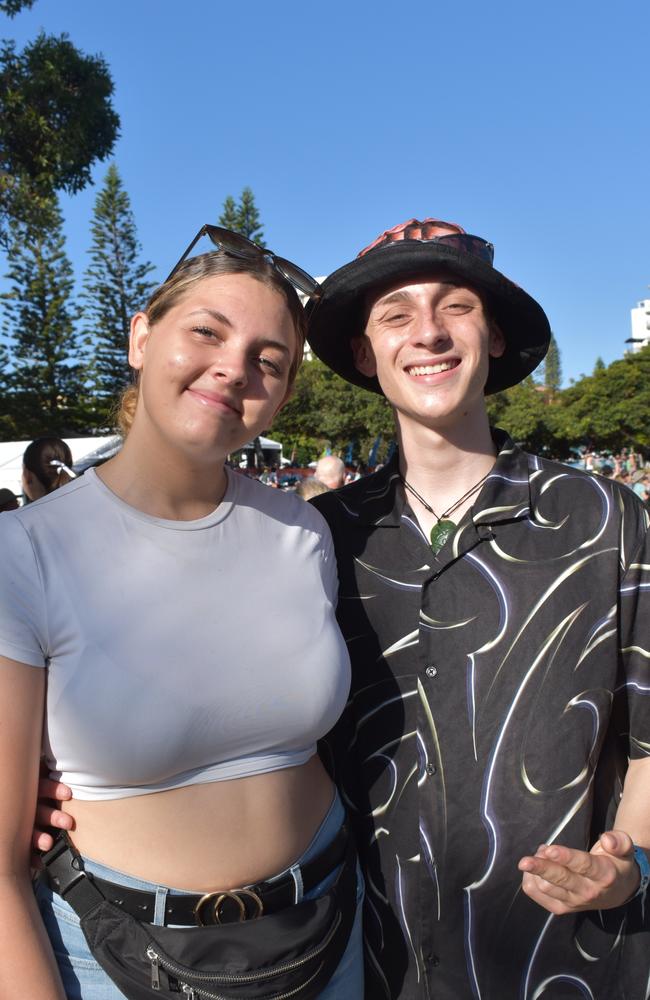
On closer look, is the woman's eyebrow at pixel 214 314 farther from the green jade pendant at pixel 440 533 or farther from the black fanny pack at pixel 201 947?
the black fanny pack at pixel 201 947

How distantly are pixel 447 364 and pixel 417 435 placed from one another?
21cm

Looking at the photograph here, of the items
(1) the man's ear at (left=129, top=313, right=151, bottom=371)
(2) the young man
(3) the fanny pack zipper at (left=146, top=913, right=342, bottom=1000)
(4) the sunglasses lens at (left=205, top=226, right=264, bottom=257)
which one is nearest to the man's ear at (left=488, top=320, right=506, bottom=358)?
(2) the young man

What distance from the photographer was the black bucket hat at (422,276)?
2.05 metres

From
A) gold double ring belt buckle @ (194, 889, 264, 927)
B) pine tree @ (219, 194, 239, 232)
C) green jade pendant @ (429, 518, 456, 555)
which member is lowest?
gold double ring belt buckle @ (194, 889, 264, 927)

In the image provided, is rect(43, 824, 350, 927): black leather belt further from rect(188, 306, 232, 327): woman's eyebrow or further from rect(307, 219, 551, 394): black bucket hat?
rect(307, 219, 551, 394): black bucket hat

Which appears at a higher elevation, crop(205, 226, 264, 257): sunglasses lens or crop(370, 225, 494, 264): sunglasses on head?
crop(370, 225, 494, 264): sunglasses on head

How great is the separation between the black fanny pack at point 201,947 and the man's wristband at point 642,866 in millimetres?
721

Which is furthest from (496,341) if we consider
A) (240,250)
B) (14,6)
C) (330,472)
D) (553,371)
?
(553,371)

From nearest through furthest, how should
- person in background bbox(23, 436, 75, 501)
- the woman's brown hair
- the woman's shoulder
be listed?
the woman's brown hair
the woman's shoulder
person in background bbox(23, 436, 75, 501)

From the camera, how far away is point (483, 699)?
72.4 inches

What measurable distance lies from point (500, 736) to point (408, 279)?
122 cm

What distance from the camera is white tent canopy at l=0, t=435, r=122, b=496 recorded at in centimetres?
1466

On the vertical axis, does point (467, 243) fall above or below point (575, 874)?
above

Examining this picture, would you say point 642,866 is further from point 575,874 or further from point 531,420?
point 531,420
